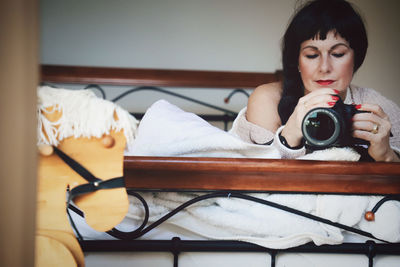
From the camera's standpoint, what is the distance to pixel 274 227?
21.3 inches

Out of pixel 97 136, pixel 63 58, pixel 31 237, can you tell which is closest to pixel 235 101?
pixel 63 58

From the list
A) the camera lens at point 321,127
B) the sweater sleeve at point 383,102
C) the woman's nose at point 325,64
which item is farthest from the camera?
the sweater sleeve at point 383,102

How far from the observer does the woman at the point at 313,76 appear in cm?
66

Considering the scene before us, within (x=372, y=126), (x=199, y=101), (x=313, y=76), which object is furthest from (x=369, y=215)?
(x=199, y=101)

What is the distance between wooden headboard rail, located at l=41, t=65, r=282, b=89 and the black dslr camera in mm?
720

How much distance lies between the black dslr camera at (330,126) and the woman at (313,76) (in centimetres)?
6

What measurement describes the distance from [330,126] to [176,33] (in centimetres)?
84

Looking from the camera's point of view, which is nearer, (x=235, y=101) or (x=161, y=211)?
(x=161, y=211)

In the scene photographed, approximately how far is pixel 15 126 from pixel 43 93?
0.66 ft

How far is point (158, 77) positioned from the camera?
127 centimetres

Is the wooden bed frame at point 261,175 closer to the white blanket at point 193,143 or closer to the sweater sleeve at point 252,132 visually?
the white blanket at point 193,143

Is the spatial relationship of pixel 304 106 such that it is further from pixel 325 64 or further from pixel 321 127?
pixel 325 64

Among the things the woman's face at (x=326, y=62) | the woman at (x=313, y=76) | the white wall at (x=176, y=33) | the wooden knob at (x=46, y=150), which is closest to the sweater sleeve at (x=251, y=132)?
the woman at (x=313, y=76)

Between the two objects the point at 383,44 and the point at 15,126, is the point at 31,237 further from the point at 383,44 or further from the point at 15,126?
the point at 383,44
